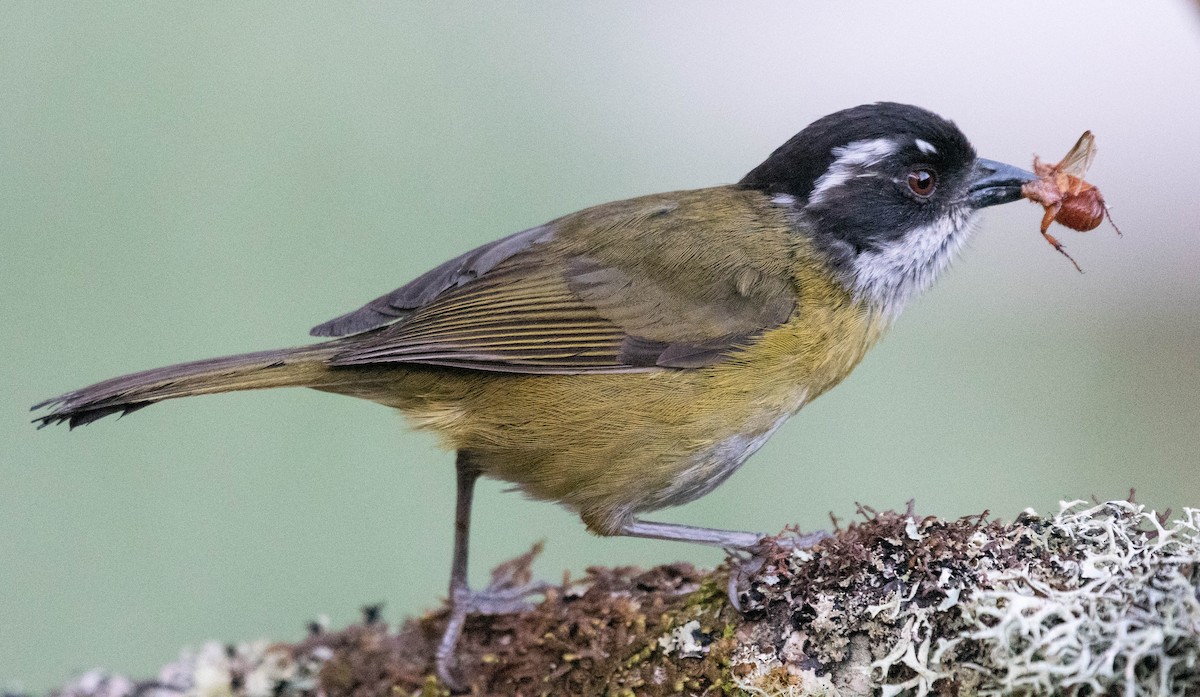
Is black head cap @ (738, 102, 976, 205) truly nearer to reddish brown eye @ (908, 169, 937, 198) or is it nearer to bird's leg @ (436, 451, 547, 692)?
reddish brown eye @ (908, 169, 937, 198)

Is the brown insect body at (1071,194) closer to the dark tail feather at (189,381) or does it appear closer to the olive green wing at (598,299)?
the olive green wing at (598,299)

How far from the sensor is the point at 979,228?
3.58 metres

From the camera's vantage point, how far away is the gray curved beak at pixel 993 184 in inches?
134

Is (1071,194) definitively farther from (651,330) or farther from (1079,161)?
(651,330)

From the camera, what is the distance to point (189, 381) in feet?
9.87

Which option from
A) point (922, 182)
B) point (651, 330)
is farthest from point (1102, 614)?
point (922, 182)

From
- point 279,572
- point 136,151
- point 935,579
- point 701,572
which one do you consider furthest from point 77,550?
point 935,579

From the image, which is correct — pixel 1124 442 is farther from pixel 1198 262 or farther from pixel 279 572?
pixel 279 572

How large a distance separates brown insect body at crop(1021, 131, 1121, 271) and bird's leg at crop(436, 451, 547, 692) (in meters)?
1.91

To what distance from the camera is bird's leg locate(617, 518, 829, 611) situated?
2473 mm

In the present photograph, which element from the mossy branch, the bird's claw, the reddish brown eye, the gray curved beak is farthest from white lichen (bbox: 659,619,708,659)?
the gray curved beak

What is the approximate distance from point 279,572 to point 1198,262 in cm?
598

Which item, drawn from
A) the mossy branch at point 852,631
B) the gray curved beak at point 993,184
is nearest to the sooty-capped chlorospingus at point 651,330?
the gray curved beak at point 993,184

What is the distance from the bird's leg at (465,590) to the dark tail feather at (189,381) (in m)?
0.55
